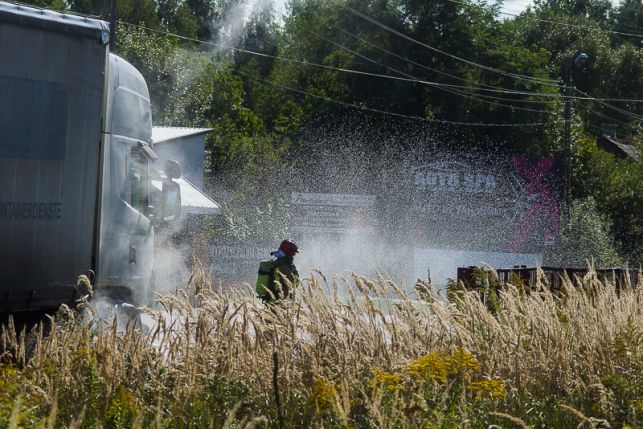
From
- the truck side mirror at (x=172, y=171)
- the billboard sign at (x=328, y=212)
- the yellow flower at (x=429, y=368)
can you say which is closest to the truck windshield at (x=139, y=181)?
the truck side mirror at (x=172, y=171)

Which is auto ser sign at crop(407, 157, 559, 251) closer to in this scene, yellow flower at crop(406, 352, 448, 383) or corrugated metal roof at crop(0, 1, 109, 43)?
corrugated metal roof at crop(0, 1, 109, 43)

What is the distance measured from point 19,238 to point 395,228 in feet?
115

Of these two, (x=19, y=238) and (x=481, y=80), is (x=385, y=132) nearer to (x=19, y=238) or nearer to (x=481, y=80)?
(x=481, y=80)

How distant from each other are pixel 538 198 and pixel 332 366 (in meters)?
36.3

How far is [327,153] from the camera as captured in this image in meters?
54.2

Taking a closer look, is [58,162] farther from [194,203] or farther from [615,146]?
[615,146]

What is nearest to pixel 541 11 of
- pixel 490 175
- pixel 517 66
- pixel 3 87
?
pixel 517 66

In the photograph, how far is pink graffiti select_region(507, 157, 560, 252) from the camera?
41906 millimetres

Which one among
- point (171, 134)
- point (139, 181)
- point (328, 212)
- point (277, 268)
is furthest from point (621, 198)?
point (139, 181)

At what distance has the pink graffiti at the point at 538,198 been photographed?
41.9 meters

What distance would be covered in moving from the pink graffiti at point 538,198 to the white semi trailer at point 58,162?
31.9m

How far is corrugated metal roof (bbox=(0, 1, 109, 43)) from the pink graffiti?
108ft

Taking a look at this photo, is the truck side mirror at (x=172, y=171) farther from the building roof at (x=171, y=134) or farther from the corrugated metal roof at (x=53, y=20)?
the building roof at (x=171, y=134)

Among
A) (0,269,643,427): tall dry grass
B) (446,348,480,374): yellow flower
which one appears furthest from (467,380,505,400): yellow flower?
(446,348,480,374): yellow flower
